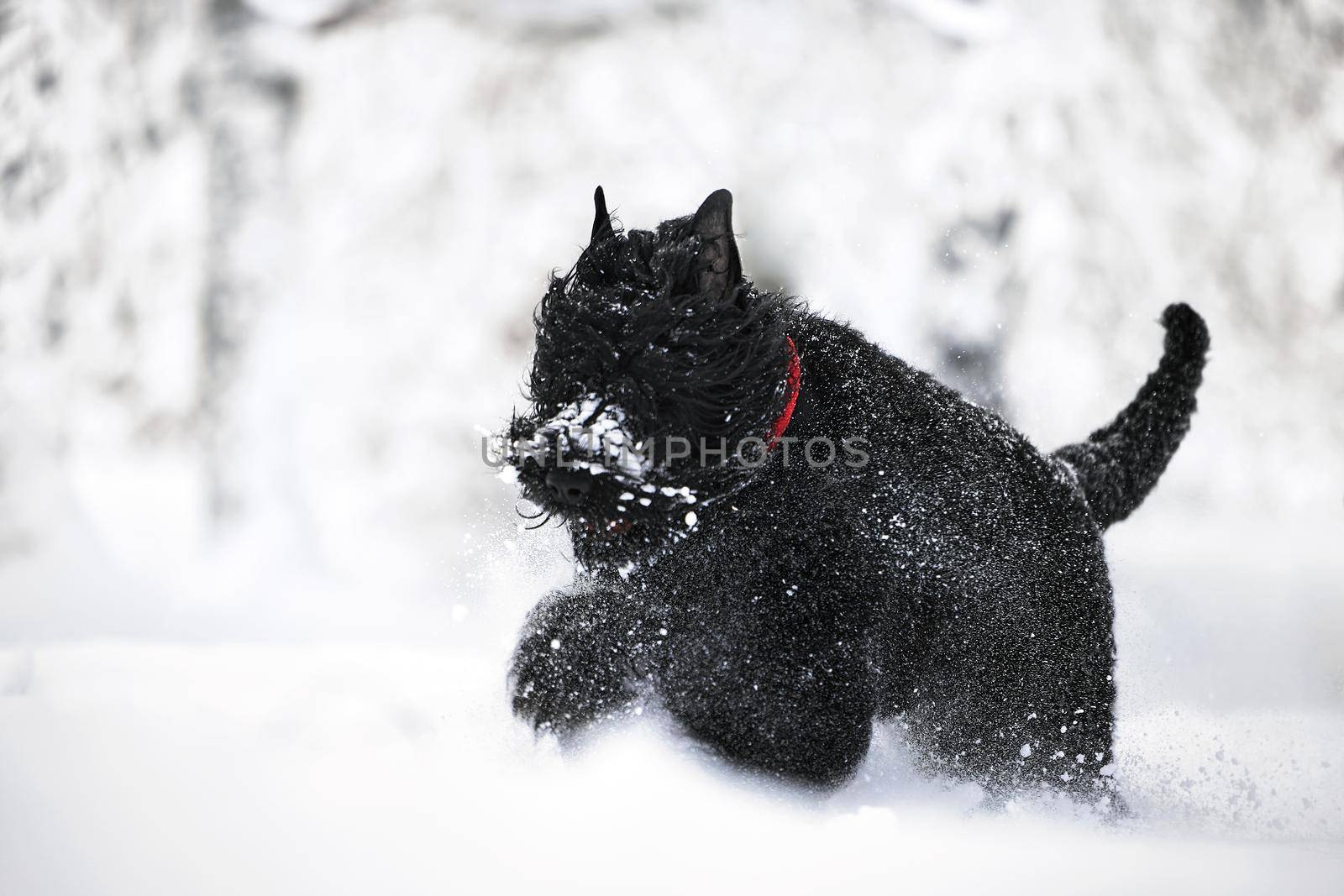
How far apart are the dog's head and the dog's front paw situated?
0.29 meters

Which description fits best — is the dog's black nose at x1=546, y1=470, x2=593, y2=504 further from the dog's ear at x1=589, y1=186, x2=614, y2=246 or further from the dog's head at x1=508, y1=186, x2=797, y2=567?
the dog's ear at x1=589, y1=186, x2=614, y2=246

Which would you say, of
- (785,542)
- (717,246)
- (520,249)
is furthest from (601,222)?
(520,249)

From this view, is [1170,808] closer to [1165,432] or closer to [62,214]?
[1165,432]

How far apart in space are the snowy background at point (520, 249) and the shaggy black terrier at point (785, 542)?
178 cm

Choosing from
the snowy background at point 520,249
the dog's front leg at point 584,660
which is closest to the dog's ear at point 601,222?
the dog's front leg at point 584,660

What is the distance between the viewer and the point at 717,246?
2.62 metres

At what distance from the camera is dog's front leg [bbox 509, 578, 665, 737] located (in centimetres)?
287

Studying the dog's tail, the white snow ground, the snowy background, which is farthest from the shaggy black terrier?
the snowy background

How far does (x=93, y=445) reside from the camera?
6570mm

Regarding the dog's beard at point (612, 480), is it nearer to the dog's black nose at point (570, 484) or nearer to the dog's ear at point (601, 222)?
the dog's black nose at point (570, 484)

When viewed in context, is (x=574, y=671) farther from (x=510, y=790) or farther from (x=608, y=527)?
(x=608, y=527)

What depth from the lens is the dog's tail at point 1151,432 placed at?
3.43 meters

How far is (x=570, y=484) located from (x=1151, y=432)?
81.7 inches

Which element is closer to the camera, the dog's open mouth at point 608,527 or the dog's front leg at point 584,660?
the dog's open mouth at point 608,527
